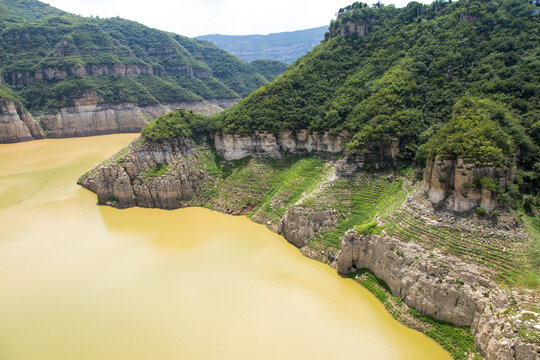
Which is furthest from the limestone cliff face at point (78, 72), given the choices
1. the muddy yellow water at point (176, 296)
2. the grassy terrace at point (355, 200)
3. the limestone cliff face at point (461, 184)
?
the limestone cliff face at point (461, 184)

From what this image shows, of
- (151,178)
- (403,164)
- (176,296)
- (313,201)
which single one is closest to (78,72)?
(151,178)

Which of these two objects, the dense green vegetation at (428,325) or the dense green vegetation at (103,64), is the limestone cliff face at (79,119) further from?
the dense green vegetation at (428,325)

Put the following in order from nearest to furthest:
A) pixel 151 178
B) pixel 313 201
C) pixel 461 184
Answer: pixel 461 184, pixel 313 201, pixel 151 178

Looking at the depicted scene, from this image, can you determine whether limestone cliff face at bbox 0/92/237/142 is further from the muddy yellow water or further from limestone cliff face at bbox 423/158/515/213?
limestone cliff face at bbox 423/158/515/213

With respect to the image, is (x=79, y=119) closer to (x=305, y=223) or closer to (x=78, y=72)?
(x=78, y=72)

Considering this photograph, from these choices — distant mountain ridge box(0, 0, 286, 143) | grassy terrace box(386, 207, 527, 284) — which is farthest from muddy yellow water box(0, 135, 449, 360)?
distant mountain ridge box(0, 0, 286, 143)
